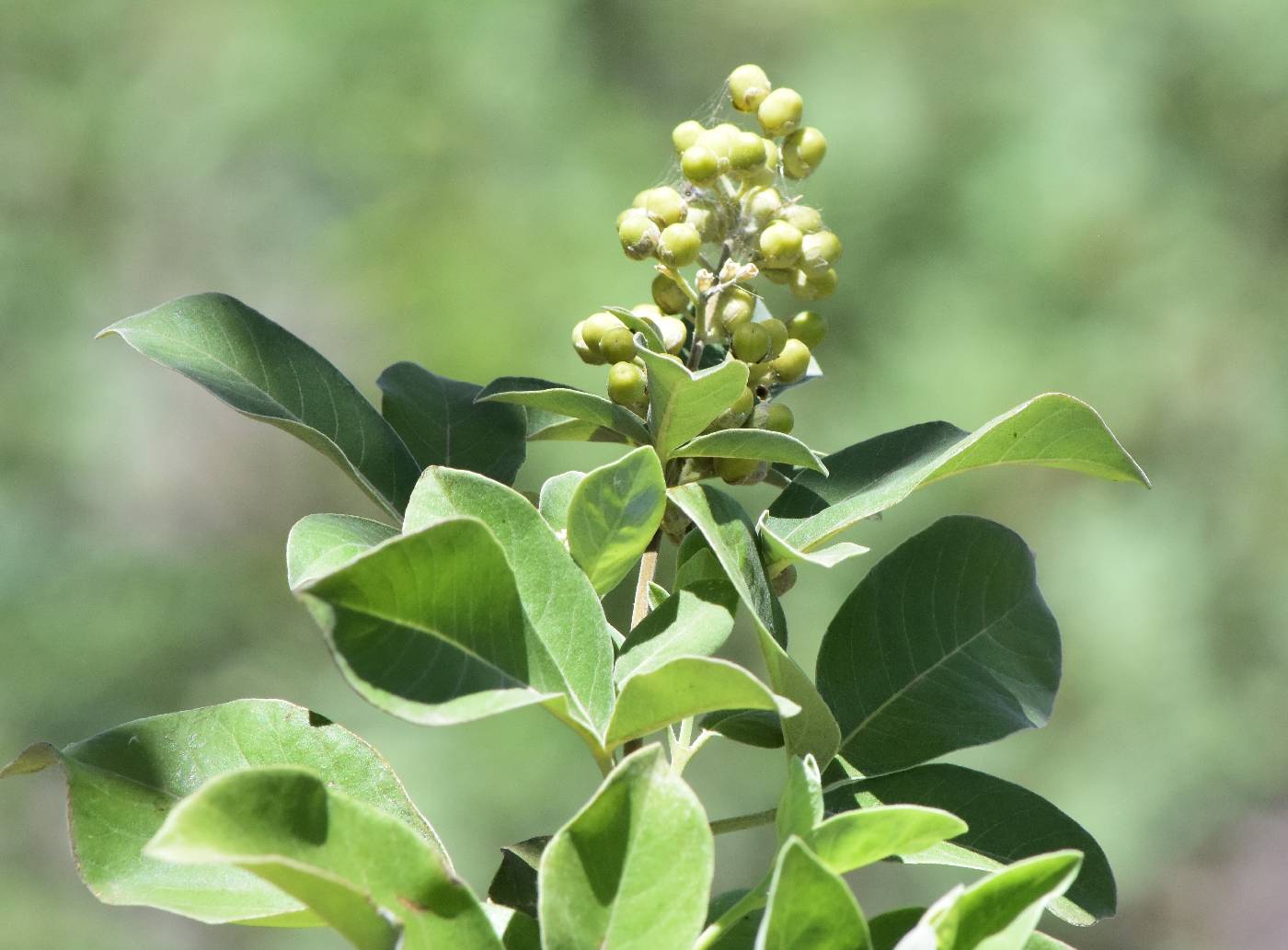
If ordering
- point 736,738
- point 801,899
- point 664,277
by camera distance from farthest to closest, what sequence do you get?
point 664,277
point 736,738
point 801,899

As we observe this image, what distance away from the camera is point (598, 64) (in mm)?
4680

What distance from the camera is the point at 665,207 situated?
0.81 metres

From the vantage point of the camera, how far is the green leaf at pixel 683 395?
0.67 meters

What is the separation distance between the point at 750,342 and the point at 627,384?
0.29ft

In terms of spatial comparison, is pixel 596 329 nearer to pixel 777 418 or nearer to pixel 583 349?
pixel 583 349

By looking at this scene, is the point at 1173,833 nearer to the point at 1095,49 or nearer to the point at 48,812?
the point at 1095,49

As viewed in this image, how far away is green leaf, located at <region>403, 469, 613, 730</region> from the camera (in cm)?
63

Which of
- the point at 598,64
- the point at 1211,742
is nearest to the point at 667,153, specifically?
the point at 598,64

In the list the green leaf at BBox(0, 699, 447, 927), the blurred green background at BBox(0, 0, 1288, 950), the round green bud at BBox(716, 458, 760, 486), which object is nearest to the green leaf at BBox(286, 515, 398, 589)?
the green leaf at BBox(0, 699, 447, 927)

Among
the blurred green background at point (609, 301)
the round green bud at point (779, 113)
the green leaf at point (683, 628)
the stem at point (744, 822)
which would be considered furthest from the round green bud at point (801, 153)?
the blurred green background at point (609, 301)

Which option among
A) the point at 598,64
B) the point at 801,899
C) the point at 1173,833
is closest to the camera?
the point at 801,899

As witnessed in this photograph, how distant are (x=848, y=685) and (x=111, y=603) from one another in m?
3.64

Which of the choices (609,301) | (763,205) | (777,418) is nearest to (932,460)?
(777,418)

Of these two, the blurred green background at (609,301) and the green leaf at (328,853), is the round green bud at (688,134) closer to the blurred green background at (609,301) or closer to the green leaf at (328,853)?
the green leaf at (328,853)
